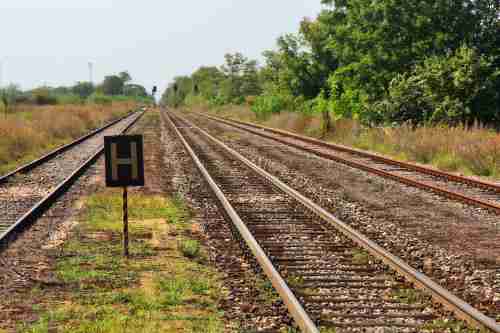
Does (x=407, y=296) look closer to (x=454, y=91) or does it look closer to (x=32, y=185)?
(x=32, y=185)

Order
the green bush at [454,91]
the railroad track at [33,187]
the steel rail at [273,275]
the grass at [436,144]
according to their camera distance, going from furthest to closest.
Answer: the green bush at [454,91] → the grass at [436,144] → the railroad track at [33,187] → the steel rail at [273,275]

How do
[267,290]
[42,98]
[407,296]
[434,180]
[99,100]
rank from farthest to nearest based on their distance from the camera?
[99,100] < [42,98] < [434,180] < [267,290] < [407,296]

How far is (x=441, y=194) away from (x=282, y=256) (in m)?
6.01

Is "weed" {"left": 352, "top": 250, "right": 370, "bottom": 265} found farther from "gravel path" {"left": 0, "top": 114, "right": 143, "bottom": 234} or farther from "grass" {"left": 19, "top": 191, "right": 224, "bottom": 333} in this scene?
"gravel path" {"left": 0, "top": 114, "right": 143, "bottom": 234}

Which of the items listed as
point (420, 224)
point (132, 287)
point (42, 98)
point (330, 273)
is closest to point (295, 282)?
point (330, 273)

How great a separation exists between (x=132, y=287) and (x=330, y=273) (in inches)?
83.4

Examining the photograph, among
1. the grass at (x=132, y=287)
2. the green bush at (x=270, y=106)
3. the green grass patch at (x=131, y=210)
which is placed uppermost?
the green bush at (x=270, y=106)

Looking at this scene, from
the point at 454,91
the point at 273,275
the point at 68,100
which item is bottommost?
the point at 273,275

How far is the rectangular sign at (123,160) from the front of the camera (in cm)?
759

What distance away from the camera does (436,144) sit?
18.8m

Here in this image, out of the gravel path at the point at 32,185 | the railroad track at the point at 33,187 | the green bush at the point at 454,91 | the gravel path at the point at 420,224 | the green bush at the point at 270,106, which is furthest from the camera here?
the green bush at the point at 270,106

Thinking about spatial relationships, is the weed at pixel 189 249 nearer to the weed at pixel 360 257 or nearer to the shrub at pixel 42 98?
the weed at pixel 360 257

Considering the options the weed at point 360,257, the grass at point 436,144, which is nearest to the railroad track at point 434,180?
the grass at point 436,144

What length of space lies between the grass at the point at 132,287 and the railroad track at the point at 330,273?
76cm
